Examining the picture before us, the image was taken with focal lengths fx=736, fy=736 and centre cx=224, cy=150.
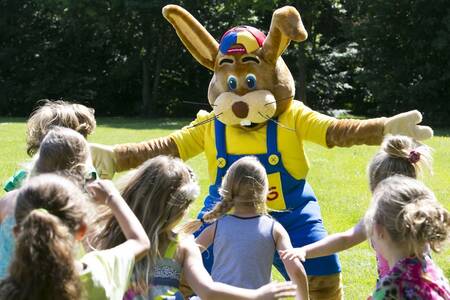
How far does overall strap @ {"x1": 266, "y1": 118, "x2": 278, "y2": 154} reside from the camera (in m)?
4.77

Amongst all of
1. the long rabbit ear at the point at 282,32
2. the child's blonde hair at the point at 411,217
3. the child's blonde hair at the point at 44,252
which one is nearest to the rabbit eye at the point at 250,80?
the long rabbit ear at the point at 282,32

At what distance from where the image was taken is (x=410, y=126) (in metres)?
4.70

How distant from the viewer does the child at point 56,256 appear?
2111mm

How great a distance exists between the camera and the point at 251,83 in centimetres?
493

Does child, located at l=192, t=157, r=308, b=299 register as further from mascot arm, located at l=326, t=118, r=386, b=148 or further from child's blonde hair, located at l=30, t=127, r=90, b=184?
mascot arm, located at l=326, t=118, r=386, b=148

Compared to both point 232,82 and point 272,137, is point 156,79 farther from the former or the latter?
point 272,137

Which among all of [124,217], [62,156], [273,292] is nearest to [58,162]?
[62,156]

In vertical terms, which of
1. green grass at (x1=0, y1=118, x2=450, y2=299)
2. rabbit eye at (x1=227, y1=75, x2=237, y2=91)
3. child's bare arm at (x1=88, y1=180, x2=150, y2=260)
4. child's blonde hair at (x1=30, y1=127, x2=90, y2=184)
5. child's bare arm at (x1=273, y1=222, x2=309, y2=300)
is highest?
rabbit eye at (x1=227, y1=75, x2=237, y2=91)

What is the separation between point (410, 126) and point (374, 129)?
23 centimetres

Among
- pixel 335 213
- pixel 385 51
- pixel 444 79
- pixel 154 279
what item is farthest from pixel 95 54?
pixel 154 279

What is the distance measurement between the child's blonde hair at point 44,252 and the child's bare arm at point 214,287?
2.52ft

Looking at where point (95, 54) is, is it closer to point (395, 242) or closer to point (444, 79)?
point (444, 79)

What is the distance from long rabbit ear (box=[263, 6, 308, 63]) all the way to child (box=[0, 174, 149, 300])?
2626mm

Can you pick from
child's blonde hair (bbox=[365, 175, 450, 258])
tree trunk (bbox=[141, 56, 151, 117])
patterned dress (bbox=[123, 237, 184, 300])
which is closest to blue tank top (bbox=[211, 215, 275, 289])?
patterned dress (bbox=[123, 237, 184, 300])
